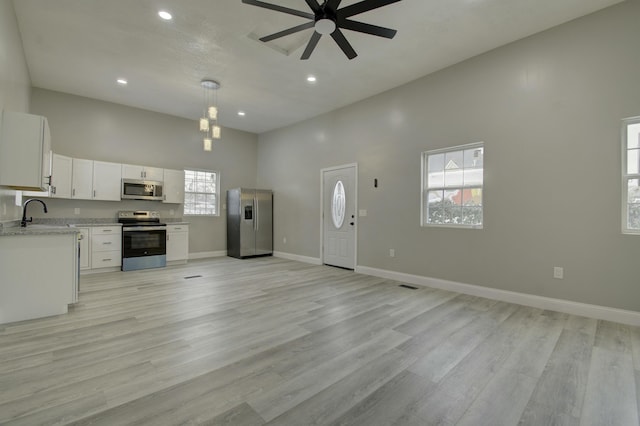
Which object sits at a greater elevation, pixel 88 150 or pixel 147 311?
pixel 88 150

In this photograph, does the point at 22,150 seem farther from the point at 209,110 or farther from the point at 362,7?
the point at 362,7

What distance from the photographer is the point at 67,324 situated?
287cm

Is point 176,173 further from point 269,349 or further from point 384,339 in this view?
point 384,339

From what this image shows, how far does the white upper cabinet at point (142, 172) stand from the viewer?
5777 millimetres

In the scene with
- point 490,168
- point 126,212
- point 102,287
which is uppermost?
point 490,168

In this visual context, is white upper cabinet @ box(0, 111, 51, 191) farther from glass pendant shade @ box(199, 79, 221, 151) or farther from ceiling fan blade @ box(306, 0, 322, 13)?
ceiling fan blade @ box(306, 0, 322, 13)

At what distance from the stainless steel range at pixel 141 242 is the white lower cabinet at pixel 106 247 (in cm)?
10

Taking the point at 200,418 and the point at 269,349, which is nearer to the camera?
the point at 200,418

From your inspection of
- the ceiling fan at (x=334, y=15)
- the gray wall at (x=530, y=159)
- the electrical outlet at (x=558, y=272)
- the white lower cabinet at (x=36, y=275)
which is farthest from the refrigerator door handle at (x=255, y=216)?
the electrical outlet at (x=558, y=272)

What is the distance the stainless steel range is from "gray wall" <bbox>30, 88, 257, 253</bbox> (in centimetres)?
28

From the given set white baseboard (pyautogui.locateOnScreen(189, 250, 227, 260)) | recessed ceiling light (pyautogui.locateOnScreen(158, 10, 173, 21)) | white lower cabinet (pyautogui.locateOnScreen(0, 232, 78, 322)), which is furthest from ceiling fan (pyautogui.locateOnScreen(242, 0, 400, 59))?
white baseboard (pyautogui.locateOnScreen(189, 250, 227, 260))

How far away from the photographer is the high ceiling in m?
3.14

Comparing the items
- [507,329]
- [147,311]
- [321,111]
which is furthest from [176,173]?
[507,329]

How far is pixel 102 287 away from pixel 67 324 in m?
1.57
